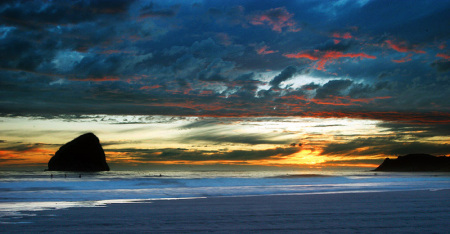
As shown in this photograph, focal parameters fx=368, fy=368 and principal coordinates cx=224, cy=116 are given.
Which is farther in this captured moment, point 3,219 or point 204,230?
point 3,219

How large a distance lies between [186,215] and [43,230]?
21.4ft

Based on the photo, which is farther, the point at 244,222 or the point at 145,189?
the point at 145,189

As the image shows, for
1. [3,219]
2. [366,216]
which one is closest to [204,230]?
[366,216]

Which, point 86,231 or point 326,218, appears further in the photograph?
point 326,218

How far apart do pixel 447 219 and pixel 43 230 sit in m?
16.0

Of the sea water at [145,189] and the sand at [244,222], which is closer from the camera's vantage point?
the sand at [244,222]

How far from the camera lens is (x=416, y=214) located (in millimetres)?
17172

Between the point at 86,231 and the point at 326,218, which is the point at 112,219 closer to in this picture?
the point at 86,231

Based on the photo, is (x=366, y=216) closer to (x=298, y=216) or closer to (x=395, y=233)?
(x=298, y=216)

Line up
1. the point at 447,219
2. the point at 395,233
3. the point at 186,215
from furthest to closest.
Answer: the point at 186,215 < the point at 447,219 < the point at 395,233

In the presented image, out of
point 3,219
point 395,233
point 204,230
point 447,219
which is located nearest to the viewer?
point 395,233

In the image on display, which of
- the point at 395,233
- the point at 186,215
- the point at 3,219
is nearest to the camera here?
the point at 395,233

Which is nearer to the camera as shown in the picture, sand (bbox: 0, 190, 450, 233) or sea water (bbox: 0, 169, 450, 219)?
sand (bbox: 0, 190, 450, 233)

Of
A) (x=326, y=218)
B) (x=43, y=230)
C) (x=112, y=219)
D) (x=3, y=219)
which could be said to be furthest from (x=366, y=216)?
(x=3, y=219)
